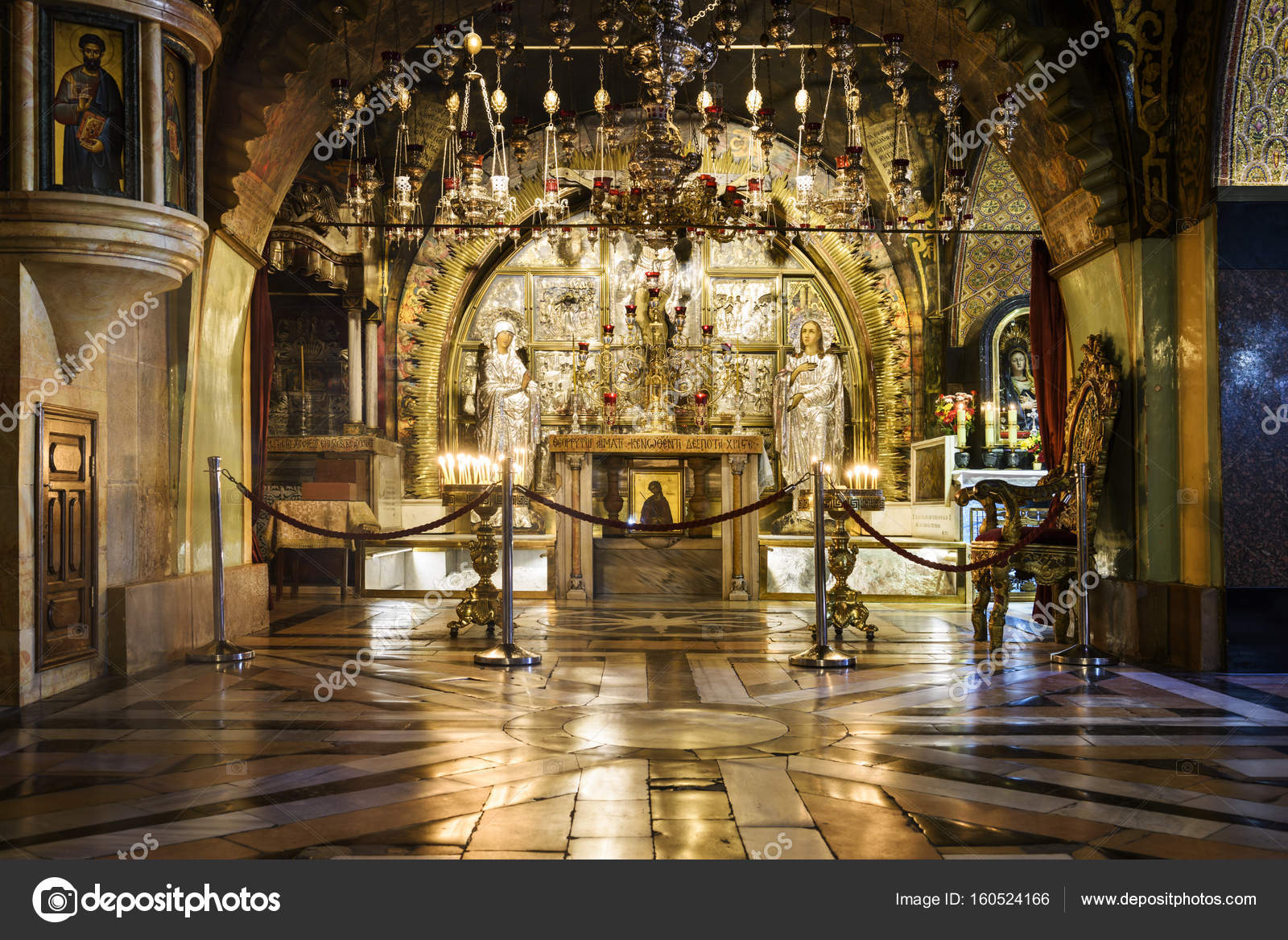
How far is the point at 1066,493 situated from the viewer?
7695 mm

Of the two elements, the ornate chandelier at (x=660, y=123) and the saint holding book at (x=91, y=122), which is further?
the ornate chandelier at (x=660, y=123)

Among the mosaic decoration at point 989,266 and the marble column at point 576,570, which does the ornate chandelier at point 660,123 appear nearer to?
the marble column at point 576,570

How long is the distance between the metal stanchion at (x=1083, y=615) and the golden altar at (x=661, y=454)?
464 cm

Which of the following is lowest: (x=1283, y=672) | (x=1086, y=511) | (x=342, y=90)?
(x=1283, y=672)

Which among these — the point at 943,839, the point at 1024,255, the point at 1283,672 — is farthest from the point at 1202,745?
the point at 1024,255

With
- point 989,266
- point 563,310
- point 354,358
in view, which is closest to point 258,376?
point 354,358

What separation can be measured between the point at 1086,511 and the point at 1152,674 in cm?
112

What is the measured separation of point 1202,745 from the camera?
15.3ft

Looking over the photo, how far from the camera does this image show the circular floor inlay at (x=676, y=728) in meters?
4.70

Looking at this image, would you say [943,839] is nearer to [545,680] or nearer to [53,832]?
[53,832]

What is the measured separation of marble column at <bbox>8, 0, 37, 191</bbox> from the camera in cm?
554

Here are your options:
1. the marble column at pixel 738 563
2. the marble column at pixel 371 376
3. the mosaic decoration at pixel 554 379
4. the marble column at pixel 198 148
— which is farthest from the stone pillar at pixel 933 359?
the marble column at pixel 198 148

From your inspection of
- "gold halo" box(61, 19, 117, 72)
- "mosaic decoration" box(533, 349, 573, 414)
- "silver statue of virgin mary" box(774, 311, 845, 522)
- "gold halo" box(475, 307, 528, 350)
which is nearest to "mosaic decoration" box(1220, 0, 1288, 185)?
"gold halo" box(61, 19, 117, 72)

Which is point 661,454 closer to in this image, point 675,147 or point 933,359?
point 933,359
